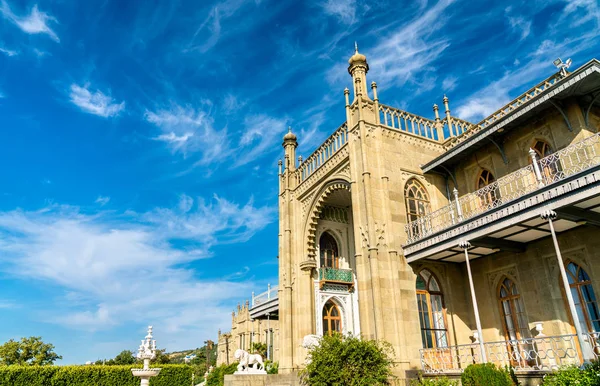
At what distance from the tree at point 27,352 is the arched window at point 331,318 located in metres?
20.6

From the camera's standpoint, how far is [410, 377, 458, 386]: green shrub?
1058 centimetres

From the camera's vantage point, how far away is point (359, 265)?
535 inches

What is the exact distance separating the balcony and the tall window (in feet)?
22.0

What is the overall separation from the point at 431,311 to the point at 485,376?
4.39 m

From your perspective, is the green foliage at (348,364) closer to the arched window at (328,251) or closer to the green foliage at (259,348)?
the arched window at (328,251)

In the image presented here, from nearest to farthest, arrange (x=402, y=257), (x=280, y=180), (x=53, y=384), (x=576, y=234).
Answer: (x=576, y=234), (x=402, y=257), (x=53, y=384), (x=280, y=180)

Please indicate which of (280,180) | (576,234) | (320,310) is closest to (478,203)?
(576,234)

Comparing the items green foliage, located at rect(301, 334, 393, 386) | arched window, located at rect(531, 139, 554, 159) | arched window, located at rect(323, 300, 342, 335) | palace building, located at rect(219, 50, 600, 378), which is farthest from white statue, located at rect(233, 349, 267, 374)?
arched window, located at rect(531, 139, 554, 159)

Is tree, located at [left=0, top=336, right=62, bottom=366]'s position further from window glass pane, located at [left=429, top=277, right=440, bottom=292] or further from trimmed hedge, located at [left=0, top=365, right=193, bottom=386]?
window glass pane, located at [left=429, top=277, right=440, bottom=292]

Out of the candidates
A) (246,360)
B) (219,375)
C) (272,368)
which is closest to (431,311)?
(246,360)

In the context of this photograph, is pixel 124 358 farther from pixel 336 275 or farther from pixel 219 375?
pixel 336 275

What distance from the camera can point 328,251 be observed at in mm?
19312

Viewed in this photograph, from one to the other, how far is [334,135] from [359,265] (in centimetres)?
603

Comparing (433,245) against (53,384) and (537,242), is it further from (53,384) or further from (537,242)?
(53,384)
